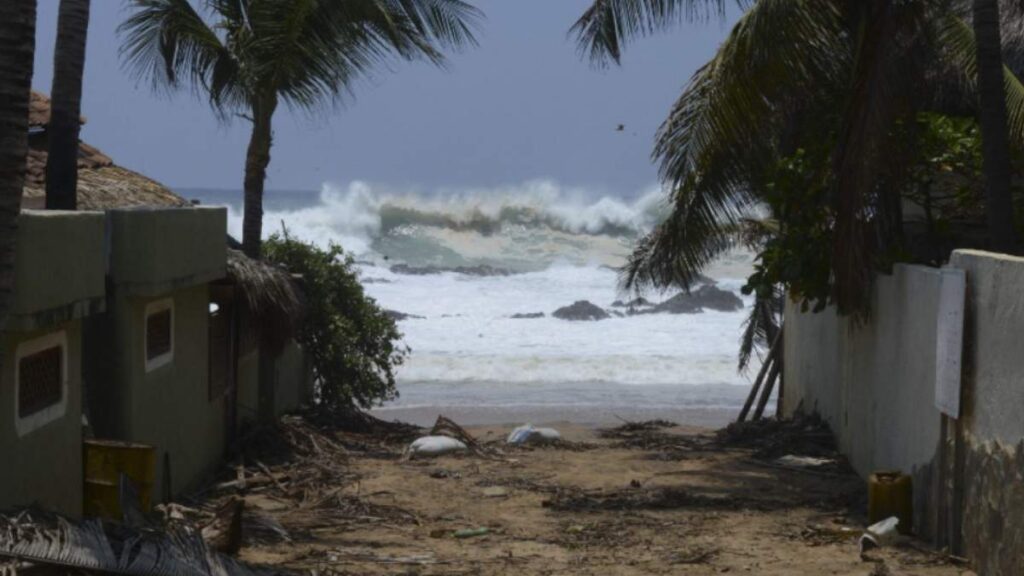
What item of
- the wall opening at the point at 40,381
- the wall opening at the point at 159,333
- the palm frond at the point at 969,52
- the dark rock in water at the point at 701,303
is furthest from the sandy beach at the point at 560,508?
the dark rock in water at the point at 701,303

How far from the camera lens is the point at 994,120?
1131cm

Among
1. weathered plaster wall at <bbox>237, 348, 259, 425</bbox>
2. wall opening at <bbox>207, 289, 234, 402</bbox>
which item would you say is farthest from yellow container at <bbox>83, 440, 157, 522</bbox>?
weathered plaster wall at <bbox>237, 348, 259, 425</bbox>

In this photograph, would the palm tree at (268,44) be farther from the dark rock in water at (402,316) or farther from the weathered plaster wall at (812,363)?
the dark rock in water at (402,316)

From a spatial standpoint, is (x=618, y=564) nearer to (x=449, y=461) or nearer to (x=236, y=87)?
(x=449, y=461)

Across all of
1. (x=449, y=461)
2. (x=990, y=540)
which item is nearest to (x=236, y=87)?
(x=449, y=461)

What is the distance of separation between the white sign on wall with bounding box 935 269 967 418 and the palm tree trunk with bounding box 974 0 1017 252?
178 centimetres

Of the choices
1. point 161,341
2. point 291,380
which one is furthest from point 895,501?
point 291,380

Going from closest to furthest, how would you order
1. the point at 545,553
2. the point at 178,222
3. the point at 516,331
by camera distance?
the point at 545,553 < the point at 178,222 < the point at 516,331

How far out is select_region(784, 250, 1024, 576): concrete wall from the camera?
8.25 metres

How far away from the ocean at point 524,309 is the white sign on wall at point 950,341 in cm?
1234

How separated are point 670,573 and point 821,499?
3345mm

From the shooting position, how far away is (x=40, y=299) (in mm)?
8453

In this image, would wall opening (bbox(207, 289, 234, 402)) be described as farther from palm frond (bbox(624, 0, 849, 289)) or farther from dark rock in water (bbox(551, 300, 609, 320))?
dark rock in water (bbox(551, 300, 609, 320))

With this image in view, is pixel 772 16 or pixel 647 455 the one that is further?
pixel 647 455
